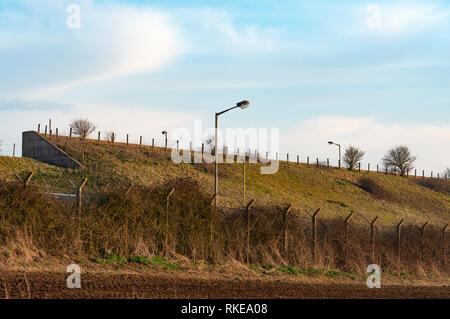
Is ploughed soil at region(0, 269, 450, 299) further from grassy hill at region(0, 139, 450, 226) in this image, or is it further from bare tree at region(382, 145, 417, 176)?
bare tree at region(382, 145, 417, 176)

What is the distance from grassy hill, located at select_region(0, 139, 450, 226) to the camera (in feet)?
173

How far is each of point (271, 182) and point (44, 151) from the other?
101 ft

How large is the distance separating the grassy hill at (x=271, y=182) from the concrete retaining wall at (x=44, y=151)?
4.66 feet

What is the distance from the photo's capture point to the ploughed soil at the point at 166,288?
1045 centimetres

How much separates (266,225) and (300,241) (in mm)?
1522

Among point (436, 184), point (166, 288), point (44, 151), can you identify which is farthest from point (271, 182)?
point (166, 288)

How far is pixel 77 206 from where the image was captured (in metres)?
15.8

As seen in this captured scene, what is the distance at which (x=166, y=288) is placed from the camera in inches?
476
